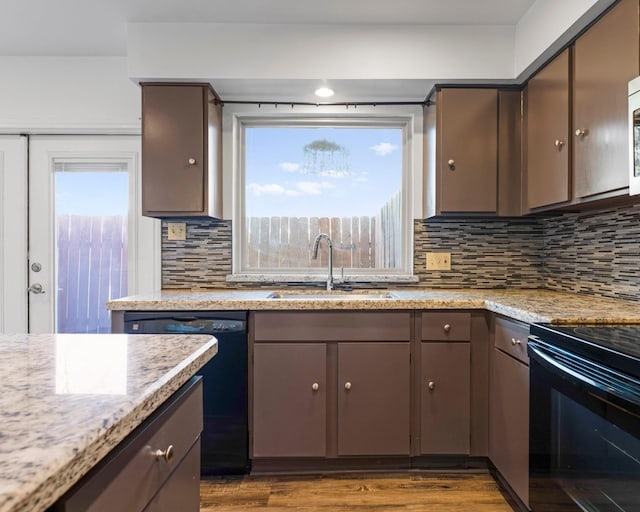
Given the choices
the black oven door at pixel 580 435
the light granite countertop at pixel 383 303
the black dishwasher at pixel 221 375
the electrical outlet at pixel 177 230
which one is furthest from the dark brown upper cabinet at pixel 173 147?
the black oven door at pixel 580 435

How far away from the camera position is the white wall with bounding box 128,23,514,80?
7.11 ft

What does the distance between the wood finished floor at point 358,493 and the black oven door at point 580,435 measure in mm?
528

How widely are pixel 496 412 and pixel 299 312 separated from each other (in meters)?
1.02

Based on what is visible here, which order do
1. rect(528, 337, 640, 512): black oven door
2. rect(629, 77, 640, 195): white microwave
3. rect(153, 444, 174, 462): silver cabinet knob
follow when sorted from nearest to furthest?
rect(153, 444, 174, 462): silver cabinet knob, rect(528, 337, 640, 512): black oven door, rect(629, 77, 640, 195): white microwave

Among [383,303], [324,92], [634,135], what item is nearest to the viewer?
[634,135]

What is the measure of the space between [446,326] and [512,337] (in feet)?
1.07

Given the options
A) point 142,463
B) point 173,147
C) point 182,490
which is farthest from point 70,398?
point 173,147

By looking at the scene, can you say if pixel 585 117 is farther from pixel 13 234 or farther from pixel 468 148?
pixel 13 234

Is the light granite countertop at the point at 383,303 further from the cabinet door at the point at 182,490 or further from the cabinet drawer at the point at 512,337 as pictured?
the cabinet door at the point at 182,490

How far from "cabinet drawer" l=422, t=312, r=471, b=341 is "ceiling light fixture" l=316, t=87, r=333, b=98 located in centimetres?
138

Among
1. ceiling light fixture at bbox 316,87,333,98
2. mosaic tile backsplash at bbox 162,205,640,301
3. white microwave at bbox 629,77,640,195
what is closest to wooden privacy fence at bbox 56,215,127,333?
mosaic tile backsplash at bbox 162,205,640,301

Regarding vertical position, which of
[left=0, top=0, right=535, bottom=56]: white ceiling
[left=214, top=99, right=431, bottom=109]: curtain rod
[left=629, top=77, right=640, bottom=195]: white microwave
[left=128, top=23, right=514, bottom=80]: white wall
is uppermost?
[left=0, top=0, right=535, bottom=56]: white ceiling

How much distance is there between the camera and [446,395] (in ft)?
6.50

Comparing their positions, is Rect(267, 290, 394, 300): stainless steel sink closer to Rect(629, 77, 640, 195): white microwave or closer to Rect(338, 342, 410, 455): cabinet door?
Rect(338, 342, 410, 455): cabinet door
